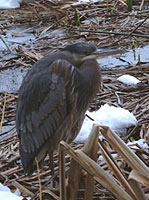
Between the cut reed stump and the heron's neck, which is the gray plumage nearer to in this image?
the heron's neck

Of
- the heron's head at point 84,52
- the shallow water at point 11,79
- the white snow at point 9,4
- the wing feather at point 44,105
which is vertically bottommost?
the white snow at point 9,4

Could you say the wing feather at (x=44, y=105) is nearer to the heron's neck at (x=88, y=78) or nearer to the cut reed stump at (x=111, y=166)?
the heron's neck at (x=88, y=78)

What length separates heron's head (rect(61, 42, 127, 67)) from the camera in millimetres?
3305

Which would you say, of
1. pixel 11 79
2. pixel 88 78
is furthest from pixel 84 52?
pixel 11 79

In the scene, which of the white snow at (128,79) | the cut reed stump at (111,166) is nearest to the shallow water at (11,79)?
the white snow at (128,79)

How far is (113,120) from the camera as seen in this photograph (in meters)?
4.08

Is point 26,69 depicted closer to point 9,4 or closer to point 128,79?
point 128,79

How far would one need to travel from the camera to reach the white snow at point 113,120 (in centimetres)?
400

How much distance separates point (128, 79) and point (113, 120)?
1.11 m

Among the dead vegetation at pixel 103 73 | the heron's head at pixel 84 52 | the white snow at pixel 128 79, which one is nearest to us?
the dead vegetation at pixel 103 73

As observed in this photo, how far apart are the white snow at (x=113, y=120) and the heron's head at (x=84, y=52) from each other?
2.78 feet

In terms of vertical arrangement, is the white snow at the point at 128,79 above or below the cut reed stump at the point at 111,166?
below

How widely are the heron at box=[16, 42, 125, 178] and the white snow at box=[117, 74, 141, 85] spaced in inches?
61.4

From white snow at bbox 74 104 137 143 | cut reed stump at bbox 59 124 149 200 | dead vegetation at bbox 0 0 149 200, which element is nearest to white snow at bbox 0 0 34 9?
dead vegetation at bbox 0 0 149 200
